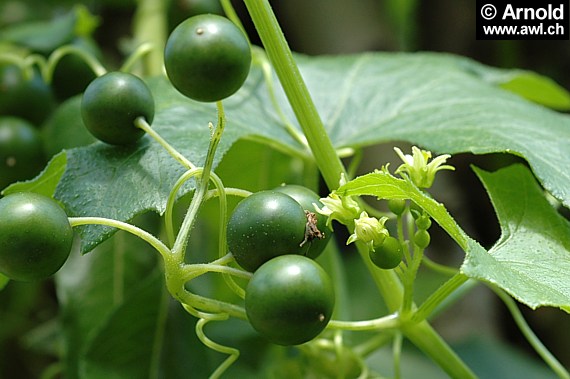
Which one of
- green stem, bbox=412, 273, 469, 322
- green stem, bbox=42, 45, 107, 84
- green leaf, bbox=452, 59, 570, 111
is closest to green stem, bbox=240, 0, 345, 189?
green stem, bbox=412, 273, 469, 322

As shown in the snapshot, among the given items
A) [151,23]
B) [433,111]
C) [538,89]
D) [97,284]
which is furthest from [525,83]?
[97,284]

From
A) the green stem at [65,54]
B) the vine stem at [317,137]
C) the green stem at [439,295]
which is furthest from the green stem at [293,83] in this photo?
the green stem at [65,54]

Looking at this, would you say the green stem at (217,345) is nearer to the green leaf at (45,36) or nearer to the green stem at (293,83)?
the green stem at (293,83)

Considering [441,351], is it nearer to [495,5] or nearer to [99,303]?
[99,303]

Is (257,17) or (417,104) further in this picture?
(417,104)

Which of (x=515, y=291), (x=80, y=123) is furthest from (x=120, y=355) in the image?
(x=515, y=291)

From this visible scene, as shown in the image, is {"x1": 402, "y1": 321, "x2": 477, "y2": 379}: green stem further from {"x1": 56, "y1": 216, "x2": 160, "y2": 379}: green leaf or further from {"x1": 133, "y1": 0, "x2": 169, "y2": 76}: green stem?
{"x1": 133, "y1": 0, "x2": 169, "y2": 76}: green stem
